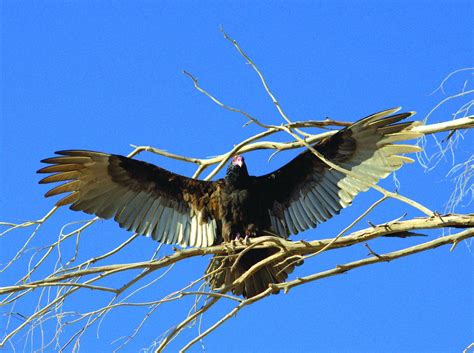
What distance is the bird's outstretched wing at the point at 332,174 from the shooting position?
495 cm

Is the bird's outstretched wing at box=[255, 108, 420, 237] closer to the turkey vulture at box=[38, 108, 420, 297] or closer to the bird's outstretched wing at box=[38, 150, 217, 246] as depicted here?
the turkey vulture at box=[38, 108, 420, 297]

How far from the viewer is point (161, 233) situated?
5082mm

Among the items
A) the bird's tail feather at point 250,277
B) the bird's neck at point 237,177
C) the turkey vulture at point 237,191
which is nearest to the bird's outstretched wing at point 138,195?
the turkey vulture at point 237,191

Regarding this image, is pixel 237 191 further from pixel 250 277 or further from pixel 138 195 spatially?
pixel 138 195

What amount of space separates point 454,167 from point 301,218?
4.09 ft

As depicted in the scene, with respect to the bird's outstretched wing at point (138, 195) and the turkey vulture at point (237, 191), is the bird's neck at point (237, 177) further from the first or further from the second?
the bird's outstretched wing at point (138, 195)

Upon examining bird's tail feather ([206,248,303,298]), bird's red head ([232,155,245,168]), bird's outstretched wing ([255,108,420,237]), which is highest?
bird's red head ([232,155,245,168])

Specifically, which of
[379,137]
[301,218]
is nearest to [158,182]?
[301,218]

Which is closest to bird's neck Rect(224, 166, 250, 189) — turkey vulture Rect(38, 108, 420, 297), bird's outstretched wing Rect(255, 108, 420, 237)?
turkey vulture Rect(38, 108, 420, 297)

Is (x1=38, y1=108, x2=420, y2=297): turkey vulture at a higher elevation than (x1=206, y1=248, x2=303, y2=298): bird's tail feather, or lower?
higher

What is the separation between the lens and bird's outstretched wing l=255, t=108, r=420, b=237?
4.95 metres

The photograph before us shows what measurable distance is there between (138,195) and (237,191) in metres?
0.66

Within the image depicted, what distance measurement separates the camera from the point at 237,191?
16.4ft

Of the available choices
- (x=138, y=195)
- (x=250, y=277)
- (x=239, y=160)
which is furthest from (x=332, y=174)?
(x=138, y=195)
